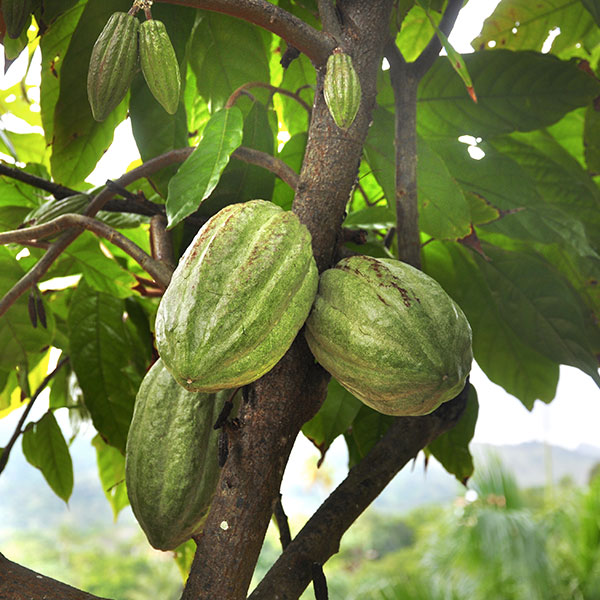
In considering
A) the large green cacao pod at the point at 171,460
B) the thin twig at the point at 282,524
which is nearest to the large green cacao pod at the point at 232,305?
the large green cacao pod at the point at 171,460

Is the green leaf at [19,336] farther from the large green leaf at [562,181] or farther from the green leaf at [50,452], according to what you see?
the large green leaf at [562,181]

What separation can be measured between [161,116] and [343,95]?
28 centimetres

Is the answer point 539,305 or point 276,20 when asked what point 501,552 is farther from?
point 276,20

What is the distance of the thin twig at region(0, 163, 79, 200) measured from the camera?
0.68 meters

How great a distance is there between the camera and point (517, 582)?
19.0 ft

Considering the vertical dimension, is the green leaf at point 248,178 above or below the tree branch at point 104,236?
above

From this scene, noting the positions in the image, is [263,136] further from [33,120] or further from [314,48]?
[33,120]

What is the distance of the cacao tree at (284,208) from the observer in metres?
0.50

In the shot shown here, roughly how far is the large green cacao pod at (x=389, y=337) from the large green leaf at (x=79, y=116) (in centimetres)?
37

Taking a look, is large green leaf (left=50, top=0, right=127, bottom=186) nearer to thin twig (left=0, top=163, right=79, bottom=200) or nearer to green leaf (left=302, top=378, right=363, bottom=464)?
thin twig (left=0, top=163, right=79, bottom=200)

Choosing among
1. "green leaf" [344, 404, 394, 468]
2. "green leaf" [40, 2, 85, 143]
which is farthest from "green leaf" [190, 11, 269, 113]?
"green leaf" [344, 404, 394, 468]

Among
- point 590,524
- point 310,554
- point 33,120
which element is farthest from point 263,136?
Result: point 590,524

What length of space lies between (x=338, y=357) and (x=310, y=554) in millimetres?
199

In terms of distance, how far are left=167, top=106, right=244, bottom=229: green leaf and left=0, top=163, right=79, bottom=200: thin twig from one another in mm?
236
